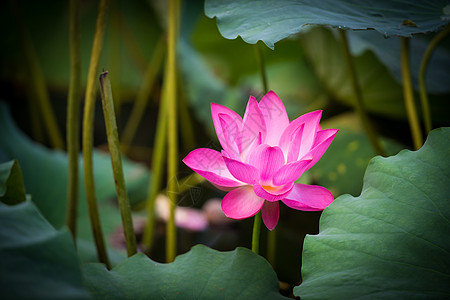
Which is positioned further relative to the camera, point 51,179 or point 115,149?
point 51,179

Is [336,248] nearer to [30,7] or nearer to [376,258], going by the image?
[376,258]

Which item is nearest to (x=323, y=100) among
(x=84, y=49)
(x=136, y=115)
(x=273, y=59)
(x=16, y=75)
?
(x=273, y=59)

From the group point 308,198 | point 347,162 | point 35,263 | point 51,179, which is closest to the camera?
point 35,263

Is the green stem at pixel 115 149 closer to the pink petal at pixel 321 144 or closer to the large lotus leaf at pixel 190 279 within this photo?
the large lotus leaf at pixel 190 279

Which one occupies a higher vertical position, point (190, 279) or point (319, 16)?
point (319, 16)

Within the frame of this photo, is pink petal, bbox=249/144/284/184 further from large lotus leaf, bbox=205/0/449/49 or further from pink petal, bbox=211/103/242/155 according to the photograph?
large lotus leaf, bbox=205/0/449/49

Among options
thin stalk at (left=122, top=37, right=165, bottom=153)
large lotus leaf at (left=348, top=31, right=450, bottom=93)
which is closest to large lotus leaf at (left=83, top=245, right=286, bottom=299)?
large lotus leaf at (left=348, top=31, right=450, bottom=93)

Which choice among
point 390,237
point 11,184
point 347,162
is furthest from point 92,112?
point 347,162

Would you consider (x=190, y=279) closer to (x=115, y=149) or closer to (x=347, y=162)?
(x=115, y=149)
